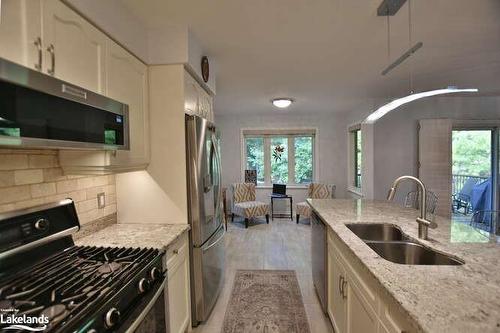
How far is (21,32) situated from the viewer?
3.33 ft

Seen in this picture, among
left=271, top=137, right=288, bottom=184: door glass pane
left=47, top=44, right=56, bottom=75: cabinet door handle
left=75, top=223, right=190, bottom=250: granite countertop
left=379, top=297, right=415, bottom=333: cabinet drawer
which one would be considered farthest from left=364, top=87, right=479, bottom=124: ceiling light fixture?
left=271, top=137, right=288, bottom=184: door glass pane

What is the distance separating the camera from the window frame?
601 cm

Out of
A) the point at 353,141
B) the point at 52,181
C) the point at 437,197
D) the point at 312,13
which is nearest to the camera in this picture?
the point at 52,181

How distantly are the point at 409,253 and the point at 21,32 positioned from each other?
2.23 m

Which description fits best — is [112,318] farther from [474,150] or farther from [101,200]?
[474,150]

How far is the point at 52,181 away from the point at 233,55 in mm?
1851

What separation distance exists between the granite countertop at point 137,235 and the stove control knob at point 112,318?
1.68ft

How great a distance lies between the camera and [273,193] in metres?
5.91

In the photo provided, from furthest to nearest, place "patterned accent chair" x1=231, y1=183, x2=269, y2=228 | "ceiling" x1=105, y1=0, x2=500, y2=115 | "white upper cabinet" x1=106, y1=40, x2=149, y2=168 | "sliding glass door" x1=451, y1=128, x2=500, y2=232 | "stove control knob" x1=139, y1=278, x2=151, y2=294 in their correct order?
"patterned accent chair" x1=231, y1=183, x2=269, y2=228
"sliding glass door" x1=451, y1=128, x2=500, y2=232
"ceiling" x1=105, y1=0, x2=500, y2=115
"white upper cabinet" x1=106, y1=40, x2=149, y2=168
"stove control knob" x1=139, y1=278, x2=151, y2=294

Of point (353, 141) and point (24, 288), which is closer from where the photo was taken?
point (24, 288)

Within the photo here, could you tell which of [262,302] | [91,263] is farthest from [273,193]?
[91,263]

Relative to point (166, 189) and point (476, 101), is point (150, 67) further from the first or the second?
point (476, 101)

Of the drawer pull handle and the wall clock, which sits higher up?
the wall clock

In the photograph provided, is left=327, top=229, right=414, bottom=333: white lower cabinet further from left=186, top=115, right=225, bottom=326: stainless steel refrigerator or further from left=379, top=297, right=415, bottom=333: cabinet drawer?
left=186, top=115, right=225, bottom=326: stainless steel refrigerator
